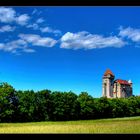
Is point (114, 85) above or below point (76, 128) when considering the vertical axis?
above

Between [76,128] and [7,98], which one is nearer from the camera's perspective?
[76,128]

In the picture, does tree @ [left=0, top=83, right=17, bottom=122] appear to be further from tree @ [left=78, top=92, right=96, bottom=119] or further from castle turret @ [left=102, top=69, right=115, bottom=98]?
castle turret @ [left=102, top=69, right=115, bottom=98]

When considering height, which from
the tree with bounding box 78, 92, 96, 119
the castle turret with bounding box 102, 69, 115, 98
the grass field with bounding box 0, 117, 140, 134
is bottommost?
the grass field with bounding box 0, 117, 140, 134

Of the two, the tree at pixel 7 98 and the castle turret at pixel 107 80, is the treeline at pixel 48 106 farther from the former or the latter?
the castle turret at pixel 107 80

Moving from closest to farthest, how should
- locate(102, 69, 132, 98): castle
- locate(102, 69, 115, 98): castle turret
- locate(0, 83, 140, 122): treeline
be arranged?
1. locate(102, 69, 115, 98): castle turret
2. locate(102, 69, 132, 98): castle
3. locate(0, 83, 140, 122): treeline

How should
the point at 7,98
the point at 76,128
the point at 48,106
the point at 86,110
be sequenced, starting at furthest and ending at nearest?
1. the point at 7,98
2. the point at 48,106
3. the point at 86,110
4. the point at 76,128

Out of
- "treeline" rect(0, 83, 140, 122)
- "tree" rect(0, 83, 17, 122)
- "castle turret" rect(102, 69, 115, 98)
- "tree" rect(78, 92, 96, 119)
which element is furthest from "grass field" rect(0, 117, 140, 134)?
"tree" rect(0, 83, 17, 122)

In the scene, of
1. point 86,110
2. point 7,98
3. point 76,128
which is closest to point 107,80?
point 7,98

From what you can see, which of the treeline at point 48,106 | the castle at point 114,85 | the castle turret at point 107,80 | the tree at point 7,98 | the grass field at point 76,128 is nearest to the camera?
the grass field at point 76,128

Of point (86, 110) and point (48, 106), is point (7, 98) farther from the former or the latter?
point (86, 110)

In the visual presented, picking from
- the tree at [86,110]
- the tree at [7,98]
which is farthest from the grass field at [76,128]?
the tree at [7,98]

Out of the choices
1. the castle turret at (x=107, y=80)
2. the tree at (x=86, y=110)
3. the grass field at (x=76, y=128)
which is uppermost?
the castle turret at (x=107, y=80)

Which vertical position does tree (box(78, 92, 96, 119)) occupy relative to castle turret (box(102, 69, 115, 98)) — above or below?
below
